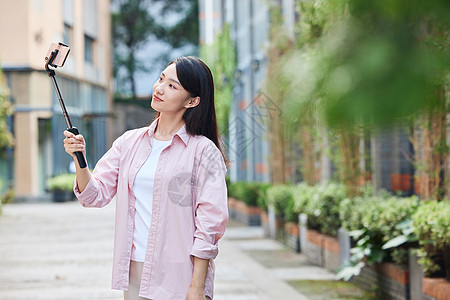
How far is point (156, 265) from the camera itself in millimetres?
2730

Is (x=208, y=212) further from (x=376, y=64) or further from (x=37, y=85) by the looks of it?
(x=37, y=85)

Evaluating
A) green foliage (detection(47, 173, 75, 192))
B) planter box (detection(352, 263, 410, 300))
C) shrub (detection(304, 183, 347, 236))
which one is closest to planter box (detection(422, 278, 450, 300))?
planter box (detection(352, 263, 410, 300))

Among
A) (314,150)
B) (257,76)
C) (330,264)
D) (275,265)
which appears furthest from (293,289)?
(257,76)

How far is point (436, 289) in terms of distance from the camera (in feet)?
18.6

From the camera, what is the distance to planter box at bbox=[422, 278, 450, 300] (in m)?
5.56

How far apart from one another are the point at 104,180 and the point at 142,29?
44615mm

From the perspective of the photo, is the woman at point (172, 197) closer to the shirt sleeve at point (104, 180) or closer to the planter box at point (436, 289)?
the shirt sleeve at point (104, 180)

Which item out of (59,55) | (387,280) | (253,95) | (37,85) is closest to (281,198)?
(387,280)

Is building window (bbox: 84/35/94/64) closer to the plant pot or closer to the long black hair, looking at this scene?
the plant pot

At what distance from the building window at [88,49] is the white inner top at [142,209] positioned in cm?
3322

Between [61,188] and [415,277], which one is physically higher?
[61,188]

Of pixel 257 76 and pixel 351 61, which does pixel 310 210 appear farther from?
pixel 257 76

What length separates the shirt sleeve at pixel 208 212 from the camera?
2707mm

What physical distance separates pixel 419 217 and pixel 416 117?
534cm
